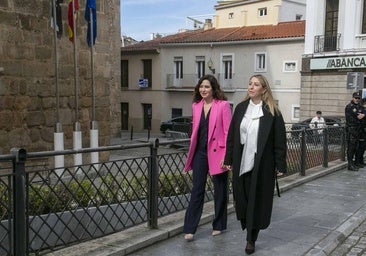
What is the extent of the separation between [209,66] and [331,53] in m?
10.6

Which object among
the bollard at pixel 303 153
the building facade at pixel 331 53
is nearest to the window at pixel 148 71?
the building facade at pixel 331 53

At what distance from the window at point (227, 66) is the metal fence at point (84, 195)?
92.0 feet

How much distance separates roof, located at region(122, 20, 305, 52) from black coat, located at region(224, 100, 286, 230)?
25.9m

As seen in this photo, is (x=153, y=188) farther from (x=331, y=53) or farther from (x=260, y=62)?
(x=260, y=62)

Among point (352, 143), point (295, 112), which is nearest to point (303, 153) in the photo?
point (352, 143)

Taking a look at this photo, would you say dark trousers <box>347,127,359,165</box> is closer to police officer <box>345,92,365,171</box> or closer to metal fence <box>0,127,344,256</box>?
police officer <box>345,92,365,171</box>

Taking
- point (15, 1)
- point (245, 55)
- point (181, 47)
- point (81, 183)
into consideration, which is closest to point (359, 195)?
point (81, 183)

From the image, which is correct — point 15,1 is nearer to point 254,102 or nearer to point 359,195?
point 254,102

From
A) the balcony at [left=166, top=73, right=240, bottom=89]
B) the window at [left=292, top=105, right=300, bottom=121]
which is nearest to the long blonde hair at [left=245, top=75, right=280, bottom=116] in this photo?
the window at [left=292, top=105, right=300, bottom=121]

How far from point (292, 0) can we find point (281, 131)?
35.5m

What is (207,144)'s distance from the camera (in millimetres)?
5027

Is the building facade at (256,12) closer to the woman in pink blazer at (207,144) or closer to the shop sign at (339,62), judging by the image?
the shop sign at (339,62)

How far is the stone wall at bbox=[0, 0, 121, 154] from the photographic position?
8.71 meters

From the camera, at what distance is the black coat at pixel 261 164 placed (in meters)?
4.63
